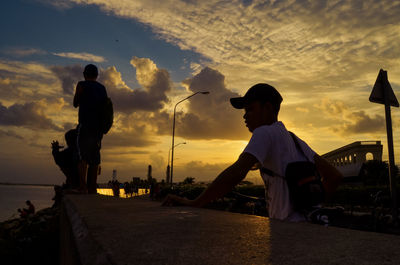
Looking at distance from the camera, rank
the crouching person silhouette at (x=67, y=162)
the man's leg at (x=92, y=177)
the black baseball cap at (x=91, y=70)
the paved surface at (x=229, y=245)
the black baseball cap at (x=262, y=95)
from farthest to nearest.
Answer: the crouching person silhouette at (x=67, y=162), the man's leg at (x=92, y=177), the black baseball cap at (x=91, y=70), the black baseball cap at (x=262, y=95), the paved surface at (x=229, y=245)

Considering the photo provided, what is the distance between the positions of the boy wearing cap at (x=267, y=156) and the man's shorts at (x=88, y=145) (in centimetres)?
389

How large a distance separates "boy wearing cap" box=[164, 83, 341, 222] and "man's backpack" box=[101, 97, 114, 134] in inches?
162

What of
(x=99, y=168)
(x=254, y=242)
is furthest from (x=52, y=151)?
(x=254, y=242)

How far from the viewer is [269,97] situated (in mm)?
2861

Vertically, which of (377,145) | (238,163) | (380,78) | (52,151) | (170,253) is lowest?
(170,253)

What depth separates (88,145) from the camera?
6.29m

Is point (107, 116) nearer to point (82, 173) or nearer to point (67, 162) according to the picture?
point (82, 173)

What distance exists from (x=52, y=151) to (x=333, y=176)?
615 cm

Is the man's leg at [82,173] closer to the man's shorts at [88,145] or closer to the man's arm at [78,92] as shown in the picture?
the man's shorts at [88,145]

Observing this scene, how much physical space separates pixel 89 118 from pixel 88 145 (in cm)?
51

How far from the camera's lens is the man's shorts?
6.21 meters

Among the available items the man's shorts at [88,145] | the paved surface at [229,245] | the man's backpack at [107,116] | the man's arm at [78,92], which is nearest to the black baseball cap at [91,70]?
the man's arm at [78,92]

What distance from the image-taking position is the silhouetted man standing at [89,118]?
6254 millimetres

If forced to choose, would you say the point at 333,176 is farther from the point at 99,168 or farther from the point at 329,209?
the point at 99,168
